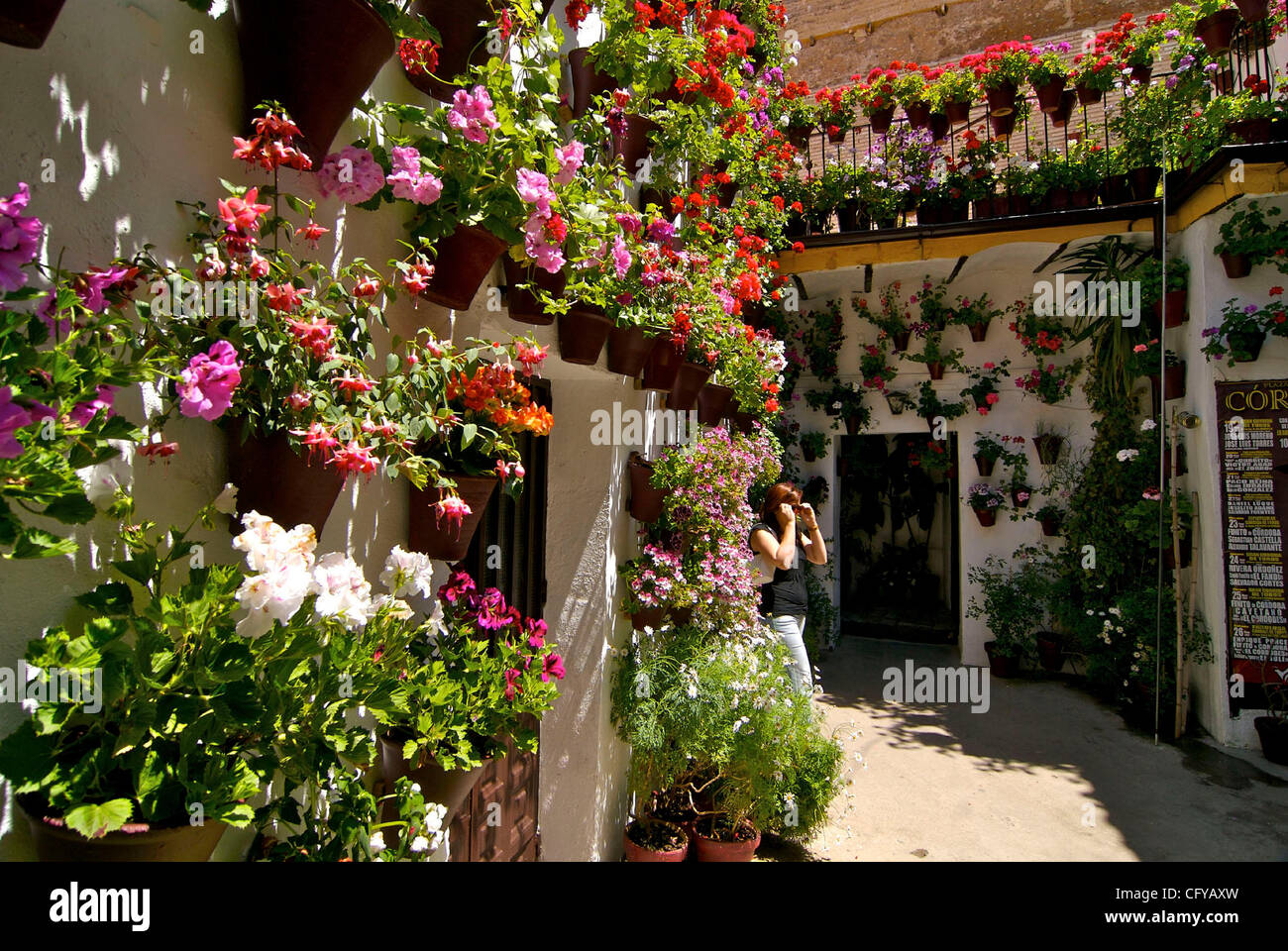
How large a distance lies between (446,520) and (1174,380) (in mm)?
7151

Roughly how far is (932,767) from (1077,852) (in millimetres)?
1327

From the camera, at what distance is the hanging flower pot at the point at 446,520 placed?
1.67 m

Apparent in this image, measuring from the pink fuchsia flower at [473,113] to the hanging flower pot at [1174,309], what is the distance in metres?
6.89

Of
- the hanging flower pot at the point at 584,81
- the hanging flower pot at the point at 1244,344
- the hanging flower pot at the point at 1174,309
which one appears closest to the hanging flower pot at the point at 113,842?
the hanging flower pot at the point at 584,81

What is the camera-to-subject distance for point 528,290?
215cm

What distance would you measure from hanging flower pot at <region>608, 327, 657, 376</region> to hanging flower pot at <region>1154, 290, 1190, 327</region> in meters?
5.63

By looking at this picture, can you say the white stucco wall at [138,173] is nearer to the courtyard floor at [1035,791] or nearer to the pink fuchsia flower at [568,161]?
the pink fuchsia flower at [568,161]

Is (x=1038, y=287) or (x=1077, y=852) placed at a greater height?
(x=1038, y=287)

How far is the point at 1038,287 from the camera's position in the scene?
7.73 m

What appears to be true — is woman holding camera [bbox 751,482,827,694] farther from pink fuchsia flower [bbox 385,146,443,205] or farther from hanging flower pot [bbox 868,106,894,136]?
hanging flower pot [bbox 868,106,894,136]

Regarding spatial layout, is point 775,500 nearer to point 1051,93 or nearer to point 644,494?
point 644,494
